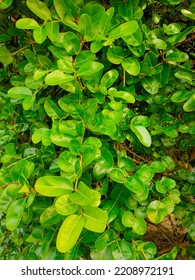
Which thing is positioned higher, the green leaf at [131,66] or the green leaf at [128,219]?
the green leaf at [131,66]

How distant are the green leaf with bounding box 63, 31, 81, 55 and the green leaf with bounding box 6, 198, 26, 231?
0.45m

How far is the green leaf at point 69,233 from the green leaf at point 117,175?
175 millimetres

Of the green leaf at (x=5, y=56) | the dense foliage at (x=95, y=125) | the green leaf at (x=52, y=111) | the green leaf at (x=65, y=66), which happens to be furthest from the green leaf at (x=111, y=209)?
the green leaf at (x=5, y=56)

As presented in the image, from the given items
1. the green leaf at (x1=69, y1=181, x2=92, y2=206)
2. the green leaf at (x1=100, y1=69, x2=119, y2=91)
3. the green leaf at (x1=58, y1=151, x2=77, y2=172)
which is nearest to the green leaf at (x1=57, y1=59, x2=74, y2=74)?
the green leaf at (x1=100, y1=69, x2=119, y2=91)

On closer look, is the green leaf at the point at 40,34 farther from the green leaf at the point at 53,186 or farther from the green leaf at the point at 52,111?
the green leaf at the point at 53,186

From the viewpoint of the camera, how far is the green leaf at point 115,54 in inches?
40.4

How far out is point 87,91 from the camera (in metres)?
1.07

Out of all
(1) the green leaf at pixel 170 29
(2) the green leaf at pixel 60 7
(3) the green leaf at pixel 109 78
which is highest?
(2) the green leaf at pixel 60 7

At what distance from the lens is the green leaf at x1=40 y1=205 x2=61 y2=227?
0.96 meters

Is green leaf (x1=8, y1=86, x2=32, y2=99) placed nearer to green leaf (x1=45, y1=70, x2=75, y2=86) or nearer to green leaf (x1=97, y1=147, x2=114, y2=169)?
green leaf (x1=45, y1=70, x2=75, y2=86)

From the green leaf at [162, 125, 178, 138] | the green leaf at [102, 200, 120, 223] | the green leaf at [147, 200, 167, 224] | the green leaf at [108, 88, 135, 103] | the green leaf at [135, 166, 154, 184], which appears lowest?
the green leaf at [147, 200, 167, 224]

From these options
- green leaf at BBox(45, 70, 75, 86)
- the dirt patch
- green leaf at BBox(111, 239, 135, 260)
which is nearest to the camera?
green leaf at BBox(45, 70, 75, 86)

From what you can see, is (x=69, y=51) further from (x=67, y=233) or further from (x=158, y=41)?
(x=67, y=233)

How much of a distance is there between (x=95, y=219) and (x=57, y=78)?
0.39 metres
